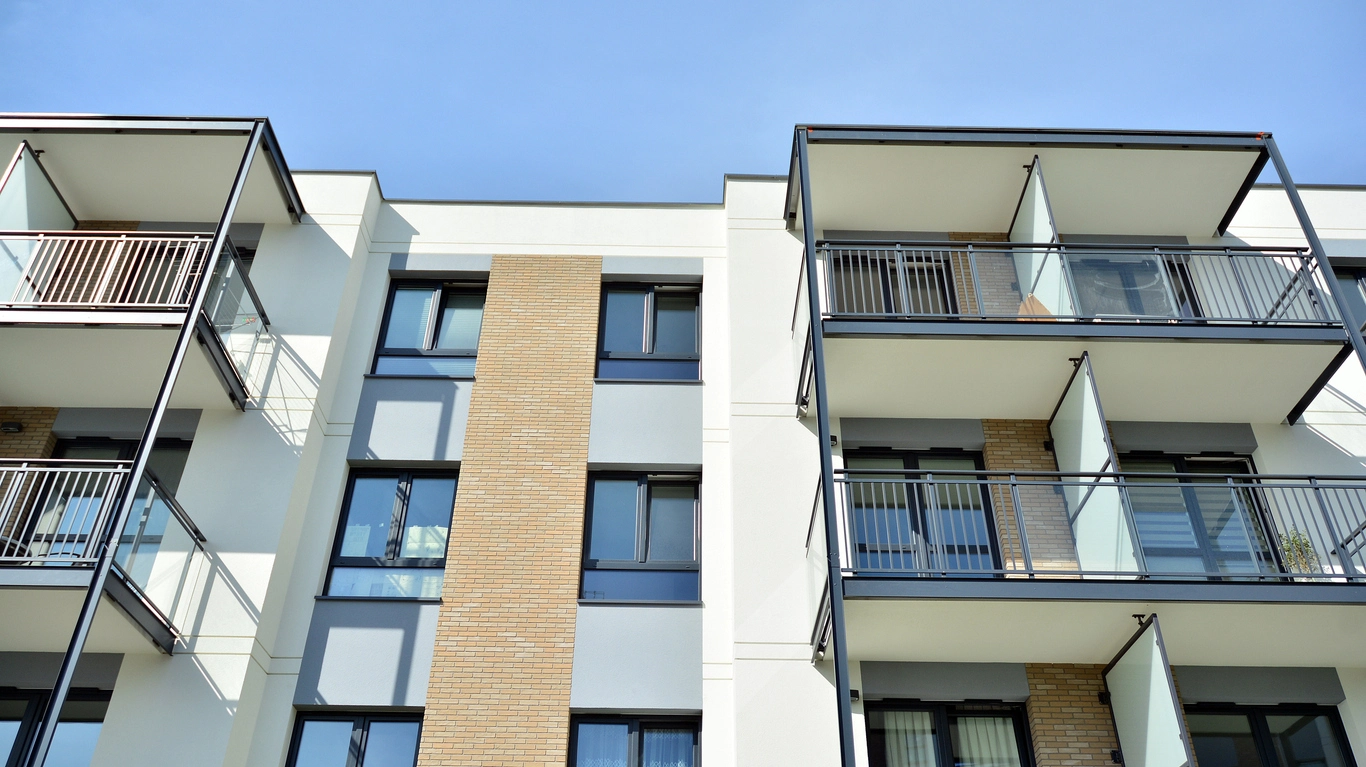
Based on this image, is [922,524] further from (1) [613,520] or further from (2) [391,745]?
(2) [391,745]

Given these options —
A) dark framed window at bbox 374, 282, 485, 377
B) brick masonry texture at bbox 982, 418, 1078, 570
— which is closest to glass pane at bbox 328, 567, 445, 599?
dark framed window at bbox 374, 282, 485, 377

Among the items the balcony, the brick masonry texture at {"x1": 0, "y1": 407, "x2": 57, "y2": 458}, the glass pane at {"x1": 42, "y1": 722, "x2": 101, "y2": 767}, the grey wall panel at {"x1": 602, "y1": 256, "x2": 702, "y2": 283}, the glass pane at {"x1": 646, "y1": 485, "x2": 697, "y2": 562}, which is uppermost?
the grey wall panel at {"x1": 602, "y1": 256, "x2": 702, "y2": 283}

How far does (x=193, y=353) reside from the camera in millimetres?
11883

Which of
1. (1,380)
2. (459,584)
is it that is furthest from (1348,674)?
(1,380)

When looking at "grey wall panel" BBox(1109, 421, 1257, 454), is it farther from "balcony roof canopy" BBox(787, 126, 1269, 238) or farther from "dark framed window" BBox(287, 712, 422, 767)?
"dark framed window" BBox(287, 712, 422, 767)

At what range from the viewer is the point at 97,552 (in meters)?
10.5

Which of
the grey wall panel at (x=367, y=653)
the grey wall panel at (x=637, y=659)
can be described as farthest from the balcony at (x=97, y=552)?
the grey wall panel at (x=637, y=659)

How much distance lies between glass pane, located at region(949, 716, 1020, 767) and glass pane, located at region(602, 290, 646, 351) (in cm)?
594

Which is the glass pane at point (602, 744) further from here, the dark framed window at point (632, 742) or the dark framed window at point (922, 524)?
the dark framed window at point (922, 524)

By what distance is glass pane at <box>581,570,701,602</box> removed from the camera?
472 inches

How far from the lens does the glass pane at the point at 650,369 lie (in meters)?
13.9

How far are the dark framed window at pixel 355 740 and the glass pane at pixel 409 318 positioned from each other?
486 centimetres

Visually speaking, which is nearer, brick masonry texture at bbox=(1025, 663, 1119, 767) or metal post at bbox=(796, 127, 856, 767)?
metal post at bbox=(796, 127, 856, 767)

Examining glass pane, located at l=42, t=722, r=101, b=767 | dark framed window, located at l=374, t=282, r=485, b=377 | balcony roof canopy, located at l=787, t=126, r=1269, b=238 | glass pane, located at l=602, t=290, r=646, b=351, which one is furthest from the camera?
glass pane, located at l=602, t=290, r=646, b=351
